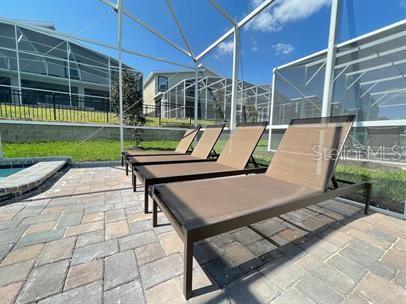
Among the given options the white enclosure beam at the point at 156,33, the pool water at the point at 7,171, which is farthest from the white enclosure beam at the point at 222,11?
the pool water at the point at 7,171

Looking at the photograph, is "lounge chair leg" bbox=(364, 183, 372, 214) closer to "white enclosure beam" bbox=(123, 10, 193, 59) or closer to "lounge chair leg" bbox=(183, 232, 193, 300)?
"lounge chair leg" bbox=(183, 232, 193, 300)

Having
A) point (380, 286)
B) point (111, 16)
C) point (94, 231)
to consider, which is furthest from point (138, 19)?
point (380, 286)

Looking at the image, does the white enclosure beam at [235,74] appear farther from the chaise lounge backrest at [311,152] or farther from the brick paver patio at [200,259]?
the brick paver patio at [200,259]

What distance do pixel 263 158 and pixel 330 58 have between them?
91.4 inches

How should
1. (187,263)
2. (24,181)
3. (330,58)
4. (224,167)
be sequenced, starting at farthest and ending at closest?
(224,167) → (24,181) → (330,58) → (187,263)

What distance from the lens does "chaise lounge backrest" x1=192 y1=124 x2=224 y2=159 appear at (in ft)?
14.8

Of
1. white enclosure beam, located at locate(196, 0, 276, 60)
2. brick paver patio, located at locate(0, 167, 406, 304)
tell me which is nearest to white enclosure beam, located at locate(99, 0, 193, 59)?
white enclosure beam, located at locate(196, 0, 276, 60)

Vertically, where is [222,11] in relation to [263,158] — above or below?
above

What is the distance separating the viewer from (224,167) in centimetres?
339

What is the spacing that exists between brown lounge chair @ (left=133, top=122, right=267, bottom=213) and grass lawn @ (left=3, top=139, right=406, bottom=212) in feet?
1.54

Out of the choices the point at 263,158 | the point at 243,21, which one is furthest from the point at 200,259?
the point at 243,21

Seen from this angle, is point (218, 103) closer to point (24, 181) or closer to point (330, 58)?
point (330, 58)

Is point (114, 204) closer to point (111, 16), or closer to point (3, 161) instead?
point (3, 161)

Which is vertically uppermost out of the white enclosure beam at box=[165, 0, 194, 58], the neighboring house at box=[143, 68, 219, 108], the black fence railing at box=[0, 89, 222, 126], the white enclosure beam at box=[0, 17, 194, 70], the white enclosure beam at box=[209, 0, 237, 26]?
the neighboring house at box=[143, 68, 219, 108]
